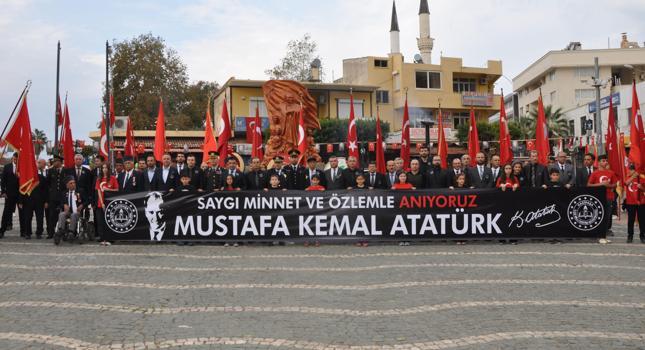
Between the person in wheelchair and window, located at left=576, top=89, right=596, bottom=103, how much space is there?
53723 mm

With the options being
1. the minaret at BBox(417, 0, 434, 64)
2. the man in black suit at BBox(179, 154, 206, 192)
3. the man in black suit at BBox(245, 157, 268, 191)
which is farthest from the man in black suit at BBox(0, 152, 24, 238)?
the minaret at BBox(417, 0, 434, 64)

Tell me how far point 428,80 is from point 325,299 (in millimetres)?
47699

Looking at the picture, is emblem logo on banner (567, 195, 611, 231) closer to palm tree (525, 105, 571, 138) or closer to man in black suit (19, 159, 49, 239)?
man in black suit (19, 159, 49, 239)

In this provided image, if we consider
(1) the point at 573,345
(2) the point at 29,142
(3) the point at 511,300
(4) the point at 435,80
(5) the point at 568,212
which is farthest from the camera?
(4) the point at 435,80

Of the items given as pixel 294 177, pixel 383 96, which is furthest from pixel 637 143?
pixel 383 96

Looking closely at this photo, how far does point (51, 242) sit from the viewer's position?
12234mm

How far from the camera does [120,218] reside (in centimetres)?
1203

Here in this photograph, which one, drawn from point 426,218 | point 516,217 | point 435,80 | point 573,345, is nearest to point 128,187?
point 426,218

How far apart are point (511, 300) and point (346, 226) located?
544 cm

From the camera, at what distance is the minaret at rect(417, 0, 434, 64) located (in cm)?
6350

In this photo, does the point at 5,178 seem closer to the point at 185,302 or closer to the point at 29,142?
the point at 29,142

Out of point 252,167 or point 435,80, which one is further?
point 435,80

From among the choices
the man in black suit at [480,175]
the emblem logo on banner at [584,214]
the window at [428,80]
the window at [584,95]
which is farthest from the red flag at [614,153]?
the window at [584,95]
